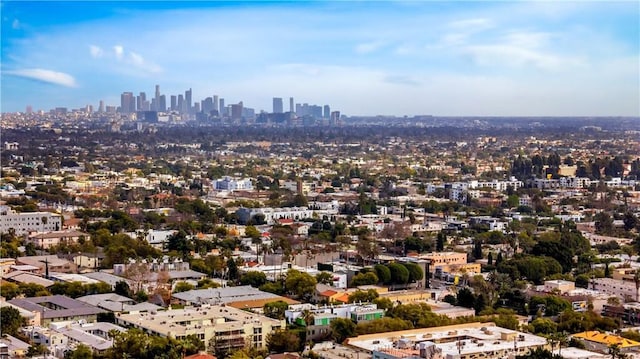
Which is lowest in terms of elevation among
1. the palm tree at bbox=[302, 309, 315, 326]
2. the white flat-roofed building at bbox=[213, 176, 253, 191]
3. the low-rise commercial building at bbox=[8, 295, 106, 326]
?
the white flat-roofed building at bbox=[213, 176, 253, 191]

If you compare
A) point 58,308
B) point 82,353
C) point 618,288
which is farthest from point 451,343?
point 618,288

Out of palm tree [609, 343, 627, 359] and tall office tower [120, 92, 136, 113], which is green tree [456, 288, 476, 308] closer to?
palm tree [609, 343, 627, 359]

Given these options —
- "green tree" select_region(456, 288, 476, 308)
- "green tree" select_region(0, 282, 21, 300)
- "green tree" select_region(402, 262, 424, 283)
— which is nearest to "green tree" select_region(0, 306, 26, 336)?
"green tree" select_region(0, 282, 21, 300)

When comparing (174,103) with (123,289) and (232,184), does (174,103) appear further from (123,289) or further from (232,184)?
(123,289)

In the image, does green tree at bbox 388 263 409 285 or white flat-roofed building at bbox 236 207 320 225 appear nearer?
green tree at bbox 388 263 409 285

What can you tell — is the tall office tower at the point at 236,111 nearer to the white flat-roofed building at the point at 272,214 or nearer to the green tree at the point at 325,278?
the white flat-roofed building at the point at 272,214

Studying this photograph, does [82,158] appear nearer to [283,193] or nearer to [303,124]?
[283,193]
